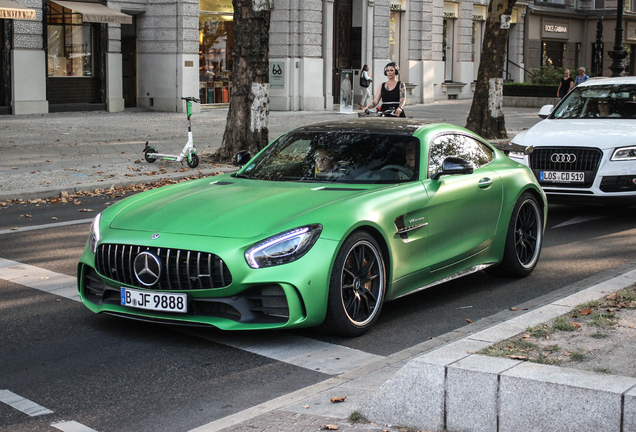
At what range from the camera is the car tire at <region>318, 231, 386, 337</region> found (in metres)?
5.48

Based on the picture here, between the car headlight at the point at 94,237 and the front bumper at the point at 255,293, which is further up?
the car headlight at the point at 94,237

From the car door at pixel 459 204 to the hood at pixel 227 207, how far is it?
0.64 meters

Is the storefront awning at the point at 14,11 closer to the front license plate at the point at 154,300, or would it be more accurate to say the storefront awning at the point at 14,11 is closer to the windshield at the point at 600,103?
the windshield at the point at 600,103

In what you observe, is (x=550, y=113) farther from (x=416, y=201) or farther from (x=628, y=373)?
(x=628, y=373)

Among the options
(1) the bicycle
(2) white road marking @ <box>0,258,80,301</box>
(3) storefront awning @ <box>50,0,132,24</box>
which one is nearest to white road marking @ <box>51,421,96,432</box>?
(2) white road marking @ <box>0,258,80,301</box>

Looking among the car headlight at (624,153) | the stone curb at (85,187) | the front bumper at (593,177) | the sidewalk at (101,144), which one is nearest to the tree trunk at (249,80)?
the sidewalk at (101,144)

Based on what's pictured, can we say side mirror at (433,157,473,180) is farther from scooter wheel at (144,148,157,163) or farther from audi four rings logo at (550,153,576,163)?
scooter wheel at (144,148,157,163)

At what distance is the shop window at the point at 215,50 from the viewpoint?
107ft

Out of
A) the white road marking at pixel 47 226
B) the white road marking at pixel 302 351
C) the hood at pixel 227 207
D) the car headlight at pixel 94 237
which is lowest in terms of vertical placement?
Answer: the white road marking at pixel 302 351

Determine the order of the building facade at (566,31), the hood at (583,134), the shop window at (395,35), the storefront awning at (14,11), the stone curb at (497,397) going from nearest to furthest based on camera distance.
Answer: the stone curb at (497,397) < the hood at (583,134) < the storefront awning at (14,11) < the shop window at (395,35) < the building facade at (566,31)

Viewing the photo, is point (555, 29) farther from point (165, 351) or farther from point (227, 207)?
point (165, 351)

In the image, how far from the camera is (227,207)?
5828 millimetres

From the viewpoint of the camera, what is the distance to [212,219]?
564 centimetres

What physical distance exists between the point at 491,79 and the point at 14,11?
13.4 metres
